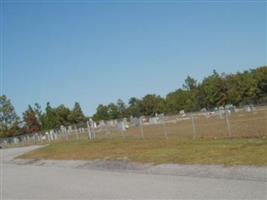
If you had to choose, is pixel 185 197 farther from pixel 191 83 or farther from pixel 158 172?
pixel 191 83

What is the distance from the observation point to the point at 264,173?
11.7 m

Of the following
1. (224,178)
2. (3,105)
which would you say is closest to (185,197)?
(224,178)

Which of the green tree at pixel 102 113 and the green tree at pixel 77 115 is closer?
the green tree at pixel 77 115

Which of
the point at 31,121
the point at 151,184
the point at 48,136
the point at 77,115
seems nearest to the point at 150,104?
the point at 77,115

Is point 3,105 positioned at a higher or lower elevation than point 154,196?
higher

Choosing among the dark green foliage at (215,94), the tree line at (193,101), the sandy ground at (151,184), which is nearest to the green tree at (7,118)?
the tree line at (193,101)

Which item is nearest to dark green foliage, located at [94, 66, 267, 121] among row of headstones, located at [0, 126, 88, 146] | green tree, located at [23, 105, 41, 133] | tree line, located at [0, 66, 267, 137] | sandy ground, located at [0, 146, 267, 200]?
tree line, located at [0, 66, 267, 137]

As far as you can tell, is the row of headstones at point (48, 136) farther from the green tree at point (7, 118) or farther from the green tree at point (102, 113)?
the green tree at point (102, 113)

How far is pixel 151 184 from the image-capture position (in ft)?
40.3

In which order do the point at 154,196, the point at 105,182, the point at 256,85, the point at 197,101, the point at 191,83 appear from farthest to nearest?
the point at 191,83, the point at 197,101, the point at 256,85, the point at 105,182, the point at 154,196

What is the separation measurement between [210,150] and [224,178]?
5736 mm

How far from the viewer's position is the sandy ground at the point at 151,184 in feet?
33.3

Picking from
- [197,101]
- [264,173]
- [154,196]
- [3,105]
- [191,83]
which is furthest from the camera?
[191,83]

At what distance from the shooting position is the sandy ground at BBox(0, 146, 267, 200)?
1016 cm
